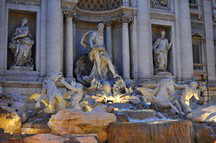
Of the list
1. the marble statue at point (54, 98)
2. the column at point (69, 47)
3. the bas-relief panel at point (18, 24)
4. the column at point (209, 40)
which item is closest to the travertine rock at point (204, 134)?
the marble statue at point (54, 98)

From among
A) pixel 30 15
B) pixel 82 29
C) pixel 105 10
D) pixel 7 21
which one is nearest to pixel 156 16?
pixel 105 10

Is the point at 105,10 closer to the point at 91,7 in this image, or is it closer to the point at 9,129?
Result: the point at 91,7

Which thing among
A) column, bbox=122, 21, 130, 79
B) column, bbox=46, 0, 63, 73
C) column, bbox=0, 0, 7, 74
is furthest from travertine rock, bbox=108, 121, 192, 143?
column, bbox=0, 0, 7, 74

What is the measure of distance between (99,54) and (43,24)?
3252 millimetres

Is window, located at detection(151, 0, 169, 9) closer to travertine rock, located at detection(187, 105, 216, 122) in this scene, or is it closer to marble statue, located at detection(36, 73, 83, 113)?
travertine rock, located at detection(187, 105, 216, 122)

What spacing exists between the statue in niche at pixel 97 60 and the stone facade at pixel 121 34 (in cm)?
80

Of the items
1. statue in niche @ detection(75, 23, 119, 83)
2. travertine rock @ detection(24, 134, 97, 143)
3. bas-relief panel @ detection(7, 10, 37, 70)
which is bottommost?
travertine rock @ detection(24, 134, 97, 143)

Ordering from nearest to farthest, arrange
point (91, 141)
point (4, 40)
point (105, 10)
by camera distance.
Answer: point (91, 141) → point (4, 40) → point (105, 10)

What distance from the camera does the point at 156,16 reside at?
19.9 meters

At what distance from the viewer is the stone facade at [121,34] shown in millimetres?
16484

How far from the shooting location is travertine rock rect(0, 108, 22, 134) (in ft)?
38.3

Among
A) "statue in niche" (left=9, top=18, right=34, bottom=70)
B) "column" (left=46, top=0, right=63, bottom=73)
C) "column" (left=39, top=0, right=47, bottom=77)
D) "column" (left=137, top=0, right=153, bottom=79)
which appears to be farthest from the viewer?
"column" (left=137, top=0, right=153, bottom=79)

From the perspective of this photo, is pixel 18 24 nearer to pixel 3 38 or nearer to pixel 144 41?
pixel 3 38

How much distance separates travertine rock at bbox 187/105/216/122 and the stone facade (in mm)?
3965
